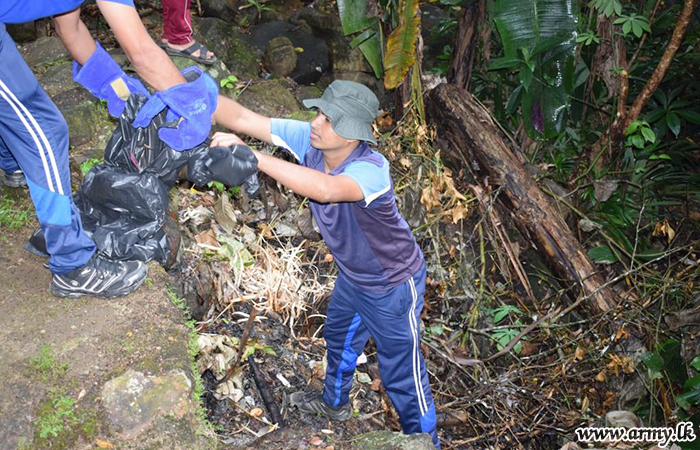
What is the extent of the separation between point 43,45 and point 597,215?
16.7 ft

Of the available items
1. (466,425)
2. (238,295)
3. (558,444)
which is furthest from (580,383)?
(238,295)

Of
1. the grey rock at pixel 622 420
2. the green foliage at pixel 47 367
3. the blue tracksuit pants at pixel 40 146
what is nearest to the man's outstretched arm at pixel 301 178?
the blue tracksuit pants at pixel 40 146

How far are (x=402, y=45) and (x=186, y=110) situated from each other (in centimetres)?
312

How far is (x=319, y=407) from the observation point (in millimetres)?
3844

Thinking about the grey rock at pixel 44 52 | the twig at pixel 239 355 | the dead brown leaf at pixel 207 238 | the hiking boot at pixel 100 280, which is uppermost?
the grey rock at pixel 44 52

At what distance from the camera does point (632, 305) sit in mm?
4645

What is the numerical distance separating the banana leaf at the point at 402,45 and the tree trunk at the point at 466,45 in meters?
0.89

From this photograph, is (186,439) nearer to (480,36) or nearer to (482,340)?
(482,340)

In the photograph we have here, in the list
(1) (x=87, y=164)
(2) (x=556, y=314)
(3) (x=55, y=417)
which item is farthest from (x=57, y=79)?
(2) (x=556, y=314)

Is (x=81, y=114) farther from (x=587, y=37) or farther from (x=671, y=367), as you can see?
(x=671, y=367)

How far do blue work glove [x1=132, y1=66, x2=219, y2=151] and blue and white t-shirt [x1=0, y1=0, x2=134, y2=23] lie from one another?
15.6 inches

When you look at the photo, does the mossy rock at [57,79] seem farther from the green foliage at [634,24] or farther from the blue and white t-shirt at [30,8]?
the green foliage at [634,24]

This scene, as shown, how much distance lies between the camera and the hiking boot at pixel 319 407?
384 cm

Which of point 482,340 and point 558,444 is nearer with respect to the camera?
point 558,444
